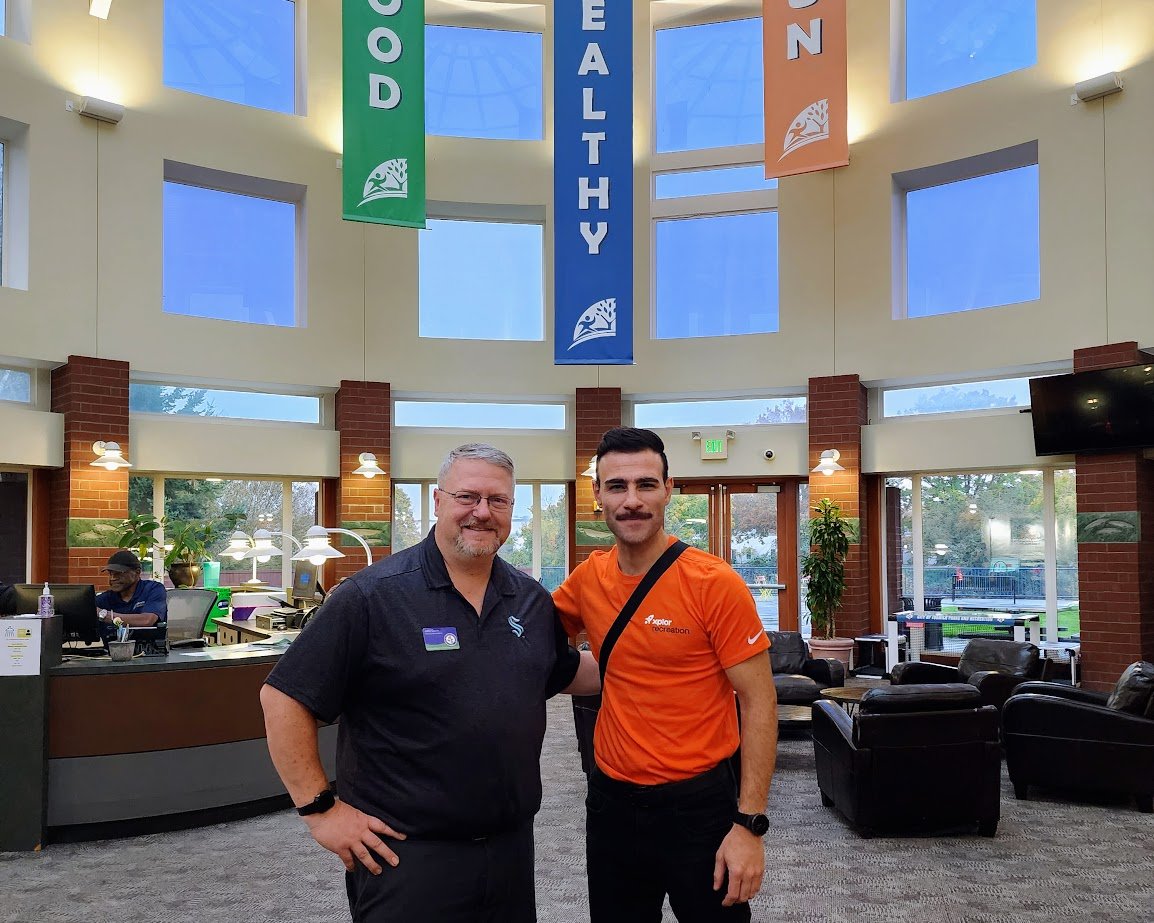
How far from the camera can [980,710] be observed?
208 inches

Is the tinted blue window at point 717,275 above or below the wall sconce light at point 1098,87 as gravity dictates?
below

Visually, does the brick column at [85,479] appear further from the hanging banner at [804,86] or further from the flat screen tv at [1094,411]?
the flat screen tv at [1094,411]

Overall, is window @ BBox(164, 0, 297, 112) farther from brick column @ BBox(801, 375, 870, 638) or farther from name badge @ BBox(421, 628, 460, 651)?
name badge @ BBox(421, 628, 460, 651)

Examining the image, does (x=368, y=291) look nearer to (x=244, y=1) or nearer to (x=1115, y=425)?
(x=244, y=1)

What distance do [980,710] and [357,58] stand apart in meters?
8.31

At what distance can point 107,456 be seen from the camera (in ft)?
32.7

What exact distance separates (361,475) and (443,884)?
10029 mm

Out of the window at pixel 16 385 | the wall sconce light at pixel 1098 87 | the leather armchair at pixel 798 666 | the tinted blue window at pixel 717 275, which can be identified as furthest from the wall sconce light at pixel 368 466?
the wall sconce light at pixel 1098 87

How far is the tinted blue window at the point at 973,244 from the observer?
1075 centimetres

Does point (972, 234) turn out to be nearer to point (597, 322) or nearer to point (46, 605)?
point (597, 322)

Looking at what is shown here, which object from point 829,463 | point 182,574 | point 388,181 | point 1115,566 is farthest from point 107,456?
point 1115,566

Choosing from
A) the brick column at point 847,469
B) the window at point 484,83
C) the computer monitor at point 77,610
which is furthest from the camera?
the window at point 484,83

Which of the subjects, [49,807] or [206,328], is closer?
[49,807]

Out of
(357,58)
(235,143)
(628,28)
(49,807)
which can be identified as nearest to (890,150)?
(628,28)
